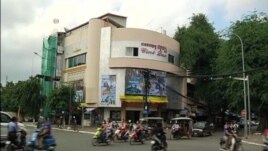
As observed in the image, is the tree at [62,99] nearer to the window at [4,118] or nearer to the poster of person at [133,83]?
the poster of person at [133,83]

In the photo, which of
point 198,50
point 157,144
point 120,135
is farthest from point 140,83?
point 157,144

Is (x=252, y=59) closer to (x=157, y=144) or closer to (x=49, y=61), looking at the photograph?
(x=157, y=144)

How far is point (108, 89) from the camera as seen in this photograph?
211 feet

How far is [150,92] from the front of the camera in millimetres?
65562

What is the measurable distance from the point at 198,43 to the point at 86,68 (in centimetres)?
1701

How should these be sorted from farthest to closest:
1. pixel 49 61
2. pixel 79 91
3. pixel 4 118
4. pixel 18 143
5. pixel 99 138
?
pixel 49 61 → pixel 79 91 → pixel 99 138 → pixel 4 118 → pixel 18 143

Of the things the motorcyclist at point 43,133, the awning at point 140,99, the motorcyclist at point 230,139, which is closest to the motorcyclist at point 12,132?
the motorcyclist at point 43,133

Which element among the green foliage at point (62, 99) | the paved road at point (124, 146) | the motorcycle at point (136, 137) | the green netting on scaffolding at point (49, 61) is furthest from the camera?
the green netting on scaffolding at point (49, 61)

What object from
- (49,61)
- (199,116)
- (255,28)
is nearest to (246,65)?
(255,28)

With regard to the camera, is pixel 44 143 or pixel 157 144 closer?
pixel 44 143

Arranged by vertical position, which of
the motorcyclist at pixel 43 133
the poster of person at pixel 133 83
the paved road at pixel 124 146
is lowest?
the paved road at pixel 124 146

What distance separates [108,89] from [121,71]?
300cm

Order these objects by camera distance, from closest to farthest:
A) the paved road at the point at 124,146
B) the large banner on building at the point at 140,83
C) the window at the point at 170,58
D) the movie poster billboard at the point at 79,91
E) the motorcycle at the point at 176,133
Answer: the paved road at the point at 124,146
the motorcycle at the point at 176,133
the large banner on building at the point at 140,83
the movie poster billboard at the point at 79,91
the window at the point at 170,58

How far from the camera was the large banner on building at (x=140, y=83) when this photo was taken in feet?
210
